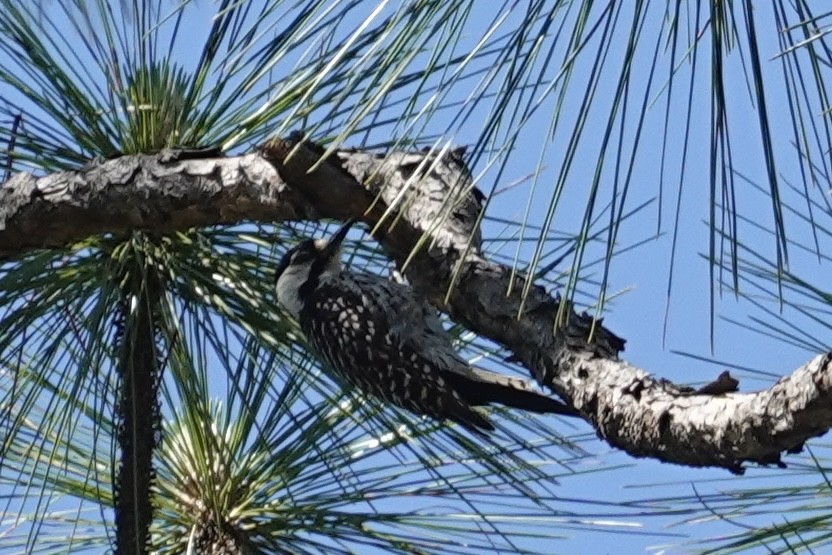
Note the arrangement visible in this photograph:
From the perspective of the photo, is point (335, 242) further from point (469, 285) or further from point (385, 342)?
point (469, 285)

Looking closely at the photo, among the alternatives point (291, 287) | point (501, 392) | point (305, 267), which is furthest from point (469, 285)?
point (305, 267)

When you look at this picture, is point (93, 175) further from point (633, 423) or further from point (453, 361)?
point (633, 423)

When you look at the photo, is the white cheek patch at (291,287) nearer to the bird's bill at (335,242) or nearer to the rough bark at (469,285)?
the bird's bill at (335,242)

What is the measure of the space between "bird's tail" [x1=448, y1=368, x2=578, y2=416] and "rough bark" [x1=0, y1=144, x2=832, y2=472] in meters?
0.32

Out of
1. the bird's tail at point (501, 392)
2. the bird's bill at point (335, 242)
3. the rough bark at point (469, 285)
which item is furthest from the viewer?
the bird's bill at point (335, 242)

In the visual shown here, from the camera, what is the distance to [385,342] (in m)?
2.67

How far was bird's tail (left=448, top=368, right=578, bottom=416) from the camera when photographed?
6.98ft

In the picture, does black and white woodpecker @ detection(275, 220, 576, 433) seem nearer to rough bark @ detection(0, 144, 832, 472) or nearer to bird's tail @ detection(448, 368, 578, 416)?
bird's tail @ detection(448, 368, 578, 416)

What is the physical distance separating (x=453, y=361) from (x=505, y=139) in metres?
1.31

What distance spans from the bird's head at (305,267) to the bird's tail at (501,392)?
327mm

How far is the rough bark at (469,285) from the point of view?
112cm

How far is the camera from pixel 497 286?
62.9 inches

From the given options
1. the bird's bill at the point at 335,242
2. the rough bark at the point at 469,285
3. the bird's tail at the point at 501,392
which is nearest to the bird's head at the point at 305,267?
the bird's bill at the point at 335,242

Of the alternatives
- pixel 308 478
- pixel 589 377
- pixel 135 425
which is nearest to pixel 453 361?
pixel 308 478
